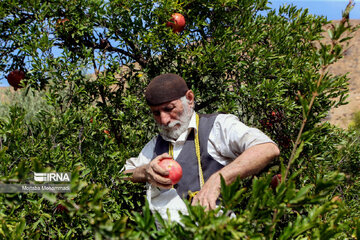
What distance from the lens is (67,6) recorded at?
2.54 meters

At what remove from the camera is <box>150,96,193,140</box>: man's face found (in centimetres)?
217

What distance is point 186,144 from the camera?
2.19 m

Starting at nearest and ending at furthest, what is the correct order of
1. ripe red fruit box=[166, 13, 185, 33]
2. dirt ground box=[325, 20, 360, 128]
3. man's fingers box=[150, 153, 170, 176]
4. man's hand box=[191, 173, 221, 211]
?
man's hand box=[191, 173, 221, 211] < man's fingers box=[150, 153, 170, 176] < ripe red fruit box=[166, 13, 185, 33] < dirt ground box=[325, 20, 360, 128]

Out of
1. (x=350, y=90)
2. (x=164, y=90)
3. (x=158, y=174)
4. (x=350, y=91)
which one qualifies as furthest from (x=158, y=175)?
(x=350, y=91)

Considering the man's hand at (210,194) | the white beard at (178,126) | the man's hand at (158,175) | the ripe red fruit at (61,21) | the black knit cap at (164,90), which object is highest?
the ripe red fruit at (61,21)

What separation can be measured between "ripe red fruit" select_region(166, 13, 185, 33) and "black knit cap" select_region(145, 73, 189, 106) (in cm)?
70

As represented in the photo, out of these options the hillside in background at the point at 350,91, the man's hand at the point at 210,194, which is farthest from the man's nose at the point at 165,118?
the hillside in background at the point at 350,91

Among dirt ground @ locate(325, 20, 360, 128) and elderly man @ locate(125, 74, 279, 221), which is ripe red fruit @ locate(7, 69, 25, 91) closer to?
elderly man @ locate(125, 74, 279, 221)

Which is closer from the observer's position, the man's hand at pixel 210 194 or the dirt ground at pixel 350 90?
the man's hand at pixel 210 194

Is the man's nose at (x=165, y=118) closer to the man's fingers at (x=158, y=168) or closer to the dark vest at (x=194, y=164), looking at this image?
the dark vest at (x=194, y=164)

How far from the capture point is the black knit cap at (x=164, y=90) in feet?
6.95

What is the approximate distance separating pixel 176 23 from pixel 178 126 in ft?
3.41

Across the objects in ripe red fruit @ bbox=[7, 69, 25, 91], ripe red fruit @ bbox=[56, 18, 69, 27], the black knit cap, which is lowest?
the black knit cap

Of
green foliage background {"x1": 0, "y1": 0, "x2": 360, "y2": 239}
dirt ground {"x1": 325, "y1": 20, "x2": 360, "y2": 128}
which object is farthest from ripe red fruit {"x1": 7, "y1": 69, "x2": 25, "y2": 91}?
dirt ground {"x1": 325, "y1": 20, "x2": 360, "y2": 128}
